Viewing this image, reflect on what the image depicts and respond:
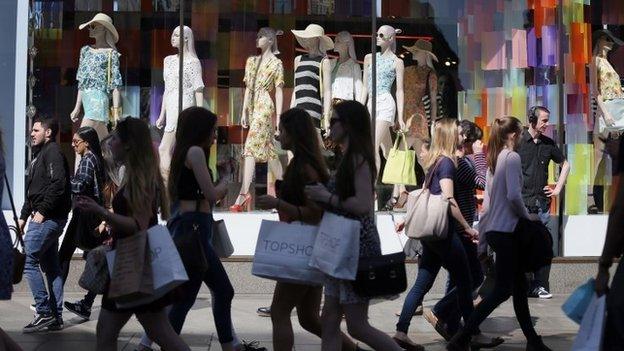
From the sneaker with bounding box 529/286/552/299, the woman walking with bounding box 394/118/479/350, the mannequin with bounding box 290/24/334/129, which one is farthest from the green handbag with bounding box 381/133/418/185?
the woman walking with bounding box 394/118/479/350

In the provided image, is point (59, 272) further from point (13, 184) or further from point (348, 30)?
point (348, 30)

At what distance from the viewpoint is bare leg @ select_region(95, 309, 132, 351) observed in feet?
23.4

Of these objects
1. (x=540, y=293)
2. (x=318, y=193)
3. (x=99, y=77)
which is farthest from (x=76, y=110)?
(x=318, y=193)

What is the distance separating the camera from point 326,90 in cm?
1413

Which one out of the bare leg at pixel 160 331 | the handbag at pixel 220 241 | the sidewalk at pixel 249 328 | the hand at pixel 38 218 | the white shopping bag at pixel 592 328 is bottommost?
the sidewalk at pixel 249 328

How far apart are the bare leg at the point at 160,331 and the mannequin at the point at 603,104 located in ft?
25.9

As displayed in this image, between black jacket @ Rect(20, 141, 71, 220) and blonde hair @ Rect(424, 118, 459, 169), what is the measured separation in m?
3.03

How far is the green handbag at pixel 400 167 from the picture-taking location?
45.3ft

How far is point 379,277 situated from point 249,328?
3852 millimetres

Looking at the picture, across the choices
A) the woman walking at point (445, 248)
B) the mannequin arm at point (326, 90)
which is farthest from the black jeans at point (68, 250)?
the mannequin arm at point (326, 90)

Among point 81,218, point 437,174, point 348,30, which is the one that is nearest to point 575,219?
point 348,30

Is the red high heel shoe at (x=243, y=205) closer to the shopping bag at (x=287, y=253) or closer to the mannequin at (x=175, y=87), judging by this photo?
the mannequin at (x=175, y=87)

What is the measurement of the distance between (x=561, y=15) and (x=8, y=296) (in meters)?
8.85

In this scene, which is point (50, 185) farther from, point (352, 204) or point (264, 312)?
point (352, 204)
